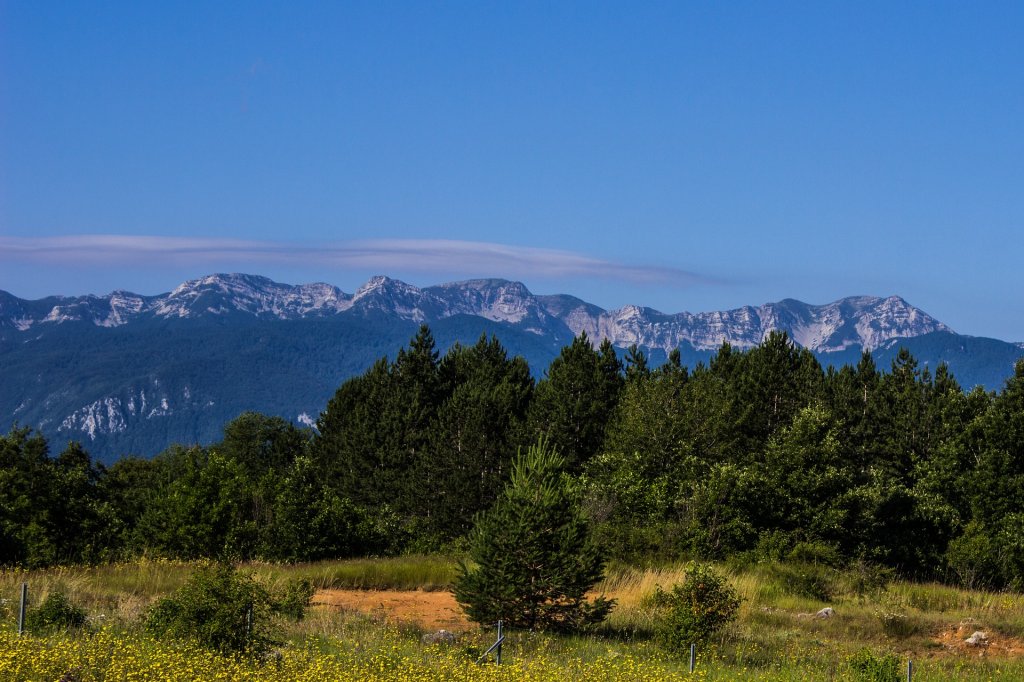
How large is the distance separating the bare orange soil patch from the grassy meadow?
1.94 feet

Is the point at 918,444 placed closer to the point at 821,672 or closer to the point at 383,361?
the point at 383,361

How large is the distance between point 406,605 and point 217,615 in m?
10.3

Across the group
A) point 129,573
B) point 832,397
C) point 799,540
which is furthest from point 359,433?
point 129,573

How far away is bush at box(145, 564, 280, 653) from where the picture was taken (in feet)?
60.5

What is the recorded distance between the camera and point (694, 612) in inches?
841

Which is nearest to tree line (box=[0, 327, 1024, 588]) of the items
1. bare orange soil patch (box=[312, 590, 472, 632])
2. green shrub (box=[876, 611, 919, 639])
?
bare orange soil patch (box=[312, 590, 472, 632])

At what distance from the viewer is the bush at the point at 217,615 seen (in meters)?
18.4

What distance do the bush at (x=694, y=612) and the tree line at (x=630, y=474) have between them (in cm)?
312

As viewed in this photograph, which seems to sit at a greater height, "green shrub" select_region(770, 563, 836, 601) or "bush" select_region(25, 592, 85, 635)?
"bush" select_region(25, 592, 85, 635)

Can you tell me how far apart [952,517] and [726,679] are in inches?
1387

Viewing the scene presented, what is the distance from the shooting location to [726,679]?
1861 centimetres

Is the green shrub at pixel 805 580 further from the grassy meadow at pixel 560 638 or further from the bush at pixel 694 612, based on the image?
the bush at pixel 694 612

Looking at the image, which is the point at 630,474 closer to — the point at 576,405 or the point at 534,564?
the point at 576,405

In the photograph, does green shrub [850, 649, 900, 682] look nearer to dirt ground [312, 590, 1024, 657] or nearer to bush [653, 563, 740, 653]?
bush [653, 563, 740, 653]
